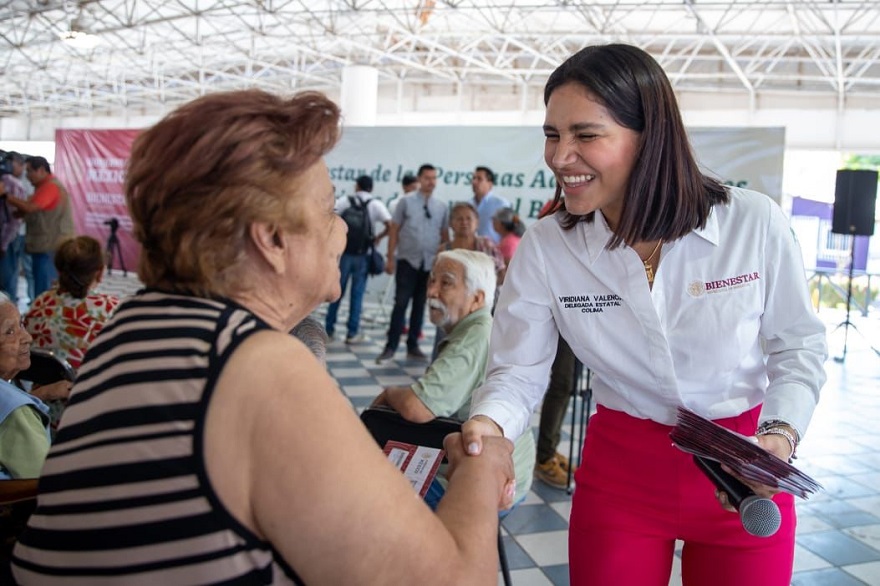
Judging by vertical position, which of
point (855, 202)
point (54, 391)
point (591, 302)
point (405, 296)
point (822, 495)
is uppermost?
point (855, 202)

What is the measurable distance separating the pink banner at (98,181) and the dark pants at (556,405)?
9467 millimetres

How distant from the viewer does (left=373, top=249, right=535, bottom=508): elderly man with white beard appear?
2223 millimetres

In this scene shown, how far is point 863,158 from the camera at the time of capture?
58.8ft

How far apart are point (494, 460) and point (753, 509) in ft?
1.37

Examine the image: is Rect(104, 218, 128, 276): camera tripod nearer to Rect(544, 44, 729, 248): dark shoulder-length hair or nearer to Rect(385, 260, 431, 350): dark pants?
Rect(385, 260, 431, 350): dark pants

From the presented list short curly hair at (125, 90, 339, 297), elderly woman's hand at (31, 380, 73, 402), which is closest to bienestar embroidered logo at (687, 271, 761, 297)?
short curly hair at (125, 90, 339, 297)

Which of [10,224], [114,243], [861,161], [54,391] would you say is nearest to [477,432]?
[54,391]

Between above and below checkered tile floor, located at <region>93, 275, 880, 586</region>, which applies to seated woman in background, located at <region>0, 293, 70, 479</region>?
above

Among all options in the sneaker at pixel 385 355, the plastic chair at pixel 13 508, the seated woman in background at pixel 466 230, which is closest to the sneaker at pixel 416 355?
the sneaker at pixel 385 355

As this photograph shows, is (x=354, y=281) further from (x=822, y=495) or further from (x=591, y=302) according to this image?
(x=591, y=302)

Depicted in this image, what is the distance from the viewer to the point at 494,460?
123 centimetres

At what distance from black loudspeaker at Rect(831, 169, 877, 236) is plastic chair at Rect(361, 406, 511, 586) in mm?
8014

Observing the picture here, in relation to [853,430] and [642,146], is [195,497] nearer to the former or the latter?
[642,146]

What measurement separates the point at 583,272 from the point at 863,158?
1932 cm
